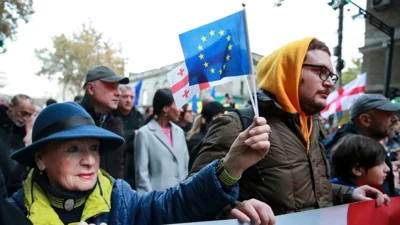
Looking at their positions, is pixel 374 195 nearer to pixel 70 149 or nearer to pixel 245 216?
pixel 245 216

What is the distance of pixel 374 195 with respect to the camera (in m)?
2.57

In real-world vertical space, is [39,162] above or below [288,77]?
below

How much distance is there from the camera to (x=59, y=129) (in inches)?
75.4

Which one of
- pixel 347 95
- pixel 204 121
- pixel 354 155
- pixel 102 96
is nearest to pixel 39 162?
pixel 102 96

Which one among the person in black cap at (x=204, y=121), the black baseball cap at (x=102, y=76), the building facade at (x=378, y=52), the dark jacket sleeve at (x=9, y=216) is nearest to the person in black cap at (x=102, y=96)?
the black baseball cap at (x=102, y=76)

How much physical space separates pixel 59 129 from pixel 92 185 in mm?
298

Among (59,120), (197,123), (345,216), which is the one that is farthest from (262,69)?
(197,123)

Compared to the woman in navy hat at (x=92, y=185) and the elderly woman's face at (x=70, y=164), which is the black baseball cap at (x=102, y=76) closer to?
the woman in navy hat at (x=92, y=185)

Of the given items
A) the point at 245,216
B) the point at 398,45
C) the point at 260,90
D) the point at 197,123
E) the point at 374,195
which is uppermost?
the point at 260,90

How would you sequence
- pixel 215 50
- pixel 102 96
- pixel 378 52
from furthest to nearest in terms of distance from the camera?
1. pixel 378 52
2. pixel 102 96
3. pixel 215 50

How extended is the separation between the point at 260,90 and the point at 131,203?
1.00 meters

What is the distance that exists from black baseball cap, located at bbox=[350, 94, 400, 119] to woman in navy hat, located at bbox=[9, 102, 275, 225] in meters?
2.29

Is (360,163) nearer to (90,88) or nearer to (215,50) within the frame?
(215,50)

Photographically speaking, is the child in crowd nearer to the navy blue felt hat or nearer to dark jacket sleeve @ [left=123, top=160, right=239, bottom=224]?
dark jacket sleeve @ [left=123, top=160, right=239, bottom=224]
